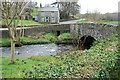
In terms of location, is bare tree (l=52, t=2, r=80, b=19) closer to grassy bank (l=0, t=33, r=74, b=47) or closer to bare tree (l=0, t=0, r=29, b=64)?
grassy bank (l=0, t=33, r=74, b=47)

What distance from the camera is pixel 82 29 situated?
76.1 feet

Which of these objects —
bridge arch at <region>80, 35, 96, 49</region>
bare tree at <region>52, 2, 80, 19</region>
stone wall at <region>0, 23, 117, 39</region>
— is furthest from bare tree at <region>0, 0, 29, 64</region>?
bare tree at <region>52, 2, 80, 19</region>

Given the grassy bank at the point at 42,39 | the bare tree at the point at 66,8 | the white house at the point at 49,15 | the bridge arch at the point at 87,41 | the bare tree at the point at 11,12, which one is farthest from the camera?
the bare tree at the point at 66,8

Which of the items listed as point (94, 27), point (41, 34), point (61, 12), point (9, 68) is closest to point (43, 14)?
point (61, 12)

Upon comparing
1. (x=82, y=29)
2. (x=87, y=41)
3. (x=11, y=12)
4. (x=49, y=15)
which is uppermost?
(x=49, y=15)

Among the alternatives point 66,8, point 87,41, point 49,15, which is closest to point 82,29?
A: point 87,41

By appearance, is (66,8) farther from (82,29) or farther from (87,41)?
(82,29)

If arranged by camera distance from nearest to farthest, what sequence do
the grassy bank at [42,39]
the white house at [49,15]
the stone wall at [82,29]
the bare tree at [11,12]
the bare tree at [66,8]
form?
the bare tree at [11,12] < the stone wall at [82,29] < the grassy bank at [42,39] < the white house at [49,15] < the bare tree at [66,8]

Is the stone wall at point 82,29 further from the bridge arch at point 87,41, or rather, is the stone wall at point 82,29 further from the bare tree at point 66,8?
the bare tree at point 66,8

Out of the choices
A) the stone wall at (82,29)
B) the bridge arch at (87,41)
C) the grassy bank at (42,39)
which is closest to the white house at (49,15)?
the stone wall at (82,29)

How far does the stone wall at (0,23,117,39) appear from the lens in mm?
16781

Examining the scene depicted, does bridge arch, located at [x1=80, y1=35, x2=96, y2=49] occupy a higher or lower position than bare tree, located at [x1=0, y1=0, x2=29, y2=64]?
lower

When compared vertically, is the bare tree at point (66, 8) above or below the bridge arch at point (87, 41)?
above

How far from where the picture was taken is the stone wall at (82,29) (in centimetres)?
1678
